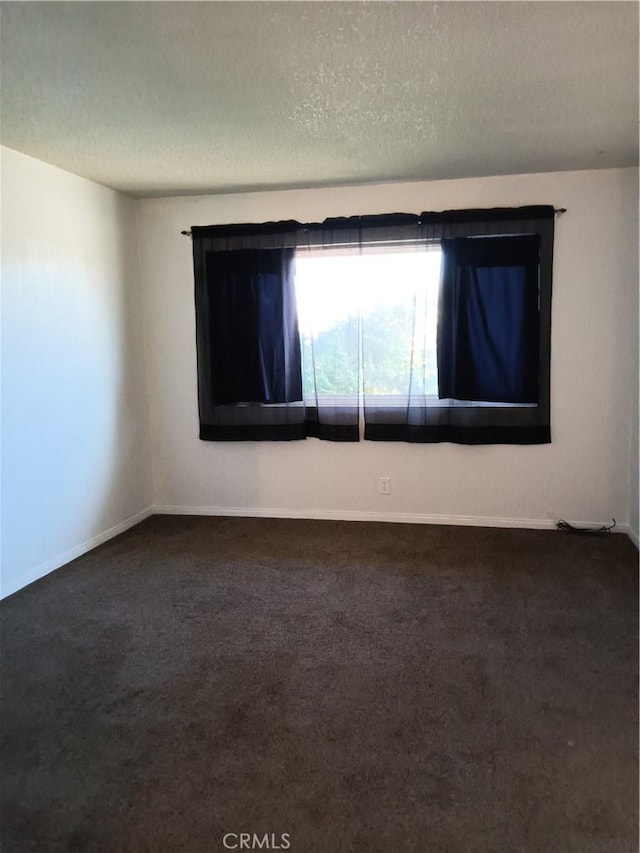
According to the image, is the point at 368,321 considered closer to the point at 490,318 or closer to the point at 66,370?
the point at 490,318

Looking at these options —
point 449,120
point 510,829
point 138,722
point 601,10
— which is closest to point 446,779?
point 510,829

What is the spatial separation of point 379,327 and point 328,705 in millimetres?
2546

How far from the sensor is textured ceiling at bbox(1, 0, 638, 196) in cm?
183

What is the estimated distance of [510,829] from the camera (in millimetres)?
1550

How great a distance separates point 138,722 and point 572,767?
1455 millimetres

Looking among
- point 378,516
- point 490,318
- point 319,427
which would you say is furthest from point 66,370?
point 490,318

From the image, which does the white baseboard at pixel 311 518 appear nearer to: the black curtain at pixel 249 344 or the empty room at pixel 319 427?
the empty room at pixel 319 427

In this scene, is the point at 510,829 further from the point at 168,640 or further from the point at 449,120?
the point at 449,120

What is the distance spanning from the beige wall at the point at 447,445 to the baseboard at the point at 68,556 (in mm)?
345

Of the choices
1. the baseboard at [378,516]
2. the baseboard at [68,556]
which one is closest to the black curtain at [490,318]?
the baseboard at [378,516]

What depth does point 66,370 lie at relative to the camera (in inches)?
137

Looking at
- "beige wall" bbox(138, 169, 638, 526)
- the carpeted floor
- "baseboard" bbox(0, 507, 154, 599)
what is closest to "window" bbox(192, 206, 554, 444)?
"beige wall" bbox(138, 169, 638, 526)

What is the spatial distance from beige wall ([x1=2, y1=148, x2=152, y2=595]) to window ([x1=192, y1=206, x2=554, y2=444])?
0.56 meters

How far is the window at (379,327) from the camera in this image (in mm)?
3713
